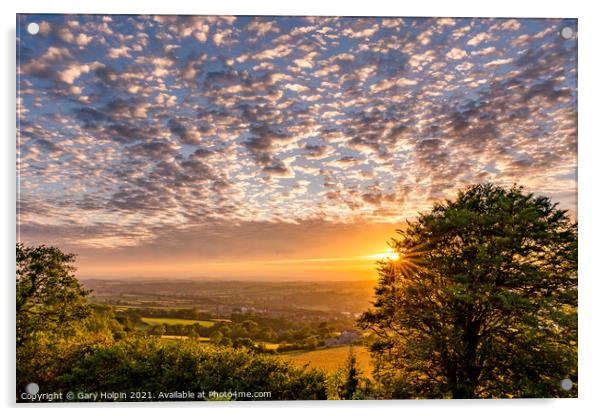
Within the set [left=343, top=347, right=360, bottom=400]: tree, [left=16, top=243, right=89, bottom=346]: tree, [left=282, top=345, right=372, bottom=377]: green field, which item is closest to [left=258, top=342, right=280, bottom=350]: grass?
[left=282, top=345, right=372, bottom=377]: green field

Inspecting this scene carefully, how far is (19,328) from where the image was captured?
6.21m

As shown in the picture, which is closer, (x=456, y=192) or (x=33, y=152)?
(x=33, y=152)

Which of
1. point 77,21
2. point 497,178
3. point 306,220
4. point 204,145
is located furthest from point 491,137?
point 77,21

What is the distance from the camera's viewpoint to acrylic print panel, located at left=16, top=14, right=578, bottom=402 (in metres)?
6.33

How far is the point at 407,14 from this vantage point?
6.52m

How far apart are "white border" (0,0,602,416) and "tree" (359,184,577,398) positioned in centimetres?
22

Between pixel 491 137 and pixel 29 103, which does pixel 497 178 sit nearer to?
pixel 491 137

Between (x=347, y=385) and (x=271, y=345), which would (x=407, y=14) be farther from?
(x=347, y=385)

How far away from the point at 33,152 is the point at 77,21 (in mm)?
2285

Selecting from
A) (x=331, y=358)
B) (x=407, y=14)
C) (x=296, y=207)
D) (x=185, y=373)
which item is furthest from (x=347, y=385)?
(x=407, y=14)

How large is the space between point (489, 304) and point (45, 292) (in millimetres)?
7666

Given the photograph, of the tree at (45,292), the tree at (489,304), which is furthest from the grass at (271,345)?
the tree at (45,292)

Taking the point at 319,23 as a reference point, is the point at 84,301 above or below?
below

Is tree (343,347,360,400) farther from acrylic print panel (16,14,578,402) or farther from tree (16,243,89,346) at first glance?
tree (16,243,89,346)
